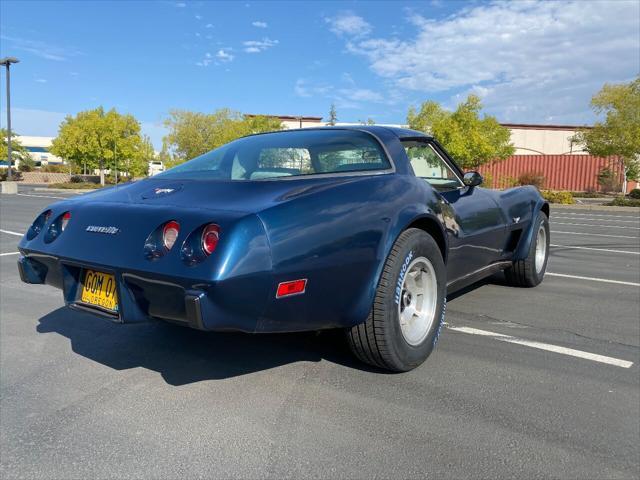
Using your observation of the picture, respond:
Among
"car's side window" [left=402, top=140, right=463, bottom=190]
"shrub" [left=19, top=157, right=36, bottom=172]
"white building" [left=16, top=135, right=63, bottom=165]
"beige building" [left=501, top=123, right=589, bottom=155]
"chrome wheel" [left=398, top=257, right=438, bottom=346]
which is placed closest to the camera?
"chrome wheel" [left=398, top=257, right=438, bottom=346]

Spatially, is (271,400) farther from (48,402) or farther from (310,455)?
(48,402)

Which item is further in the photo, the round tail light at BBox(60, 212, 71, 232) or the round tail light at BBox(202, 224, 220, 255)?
the round tail light at BBox(60, 212, 71, 232)

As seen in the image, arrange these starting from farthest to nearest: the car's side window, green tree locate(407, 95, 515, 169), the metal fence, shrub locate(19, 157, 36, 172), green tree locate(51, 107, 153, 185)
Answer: shrub locate(19, 157, 36, 172) → green tree locate(51, 107, 153, 185) → the metal fence → green tree locate(407, 95, 515, 169) → the car's side window

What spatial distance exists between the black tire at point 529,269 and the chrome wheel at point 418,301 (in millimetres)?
2099

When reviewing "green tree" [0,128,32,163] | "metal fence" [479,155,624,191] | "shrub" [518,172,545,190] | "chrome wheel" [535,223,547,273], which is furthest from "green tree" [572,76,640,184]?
"green tree" [0,128,32,163]

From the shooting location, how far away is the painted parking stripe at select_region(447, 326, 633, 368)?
3152mm

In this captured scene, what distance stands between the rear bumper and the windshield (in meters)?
0.87

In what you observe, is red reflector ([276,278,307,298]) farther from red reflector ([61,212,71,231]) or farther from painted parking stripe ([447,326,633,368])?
painted parking stripe ([447,326,633,368])

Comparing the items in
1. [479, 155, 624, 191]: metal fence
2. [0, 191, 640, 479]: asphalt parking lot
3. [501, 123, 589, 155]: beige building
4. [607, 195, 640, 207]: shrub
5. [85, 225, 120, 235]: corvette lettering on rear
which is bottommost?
[0, 191, 640, 479]: asphalt parking lot

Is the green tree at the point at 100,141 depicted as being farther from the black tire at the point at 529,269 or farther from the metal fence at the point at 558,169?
the black tire at the point at 529,269

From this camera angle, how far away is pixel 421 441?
85.4 inches

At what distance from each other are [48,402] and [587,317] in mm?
3860

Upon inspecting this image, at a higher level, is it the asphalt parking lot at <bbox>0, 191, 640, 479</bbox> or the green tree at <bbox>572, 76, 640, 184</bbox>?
the green tree at <bbox>572, 76, 640, 184</bbox>

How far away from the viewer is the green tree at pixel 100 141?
38594mm
